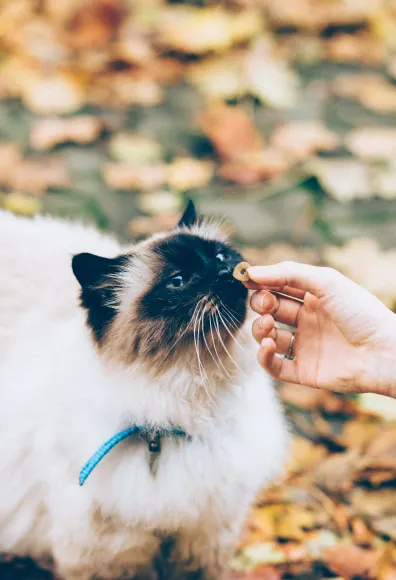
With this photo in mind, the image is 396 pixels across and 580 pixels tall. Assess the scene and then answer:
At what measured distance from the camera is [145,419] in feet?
4.34

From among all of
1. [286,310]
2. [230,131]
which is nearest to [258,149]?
[230,131]

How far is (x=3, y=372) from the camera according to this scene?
157 cm

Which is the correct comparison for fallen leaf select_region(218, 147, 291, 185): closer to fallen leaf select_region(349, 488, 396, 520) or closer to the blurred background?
the blurred background

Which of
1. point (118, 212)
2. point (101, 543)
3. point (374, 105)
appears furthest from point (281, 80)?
point (101, 543)

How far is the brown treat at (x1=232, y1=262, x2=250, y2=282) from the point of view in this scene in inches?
50.3

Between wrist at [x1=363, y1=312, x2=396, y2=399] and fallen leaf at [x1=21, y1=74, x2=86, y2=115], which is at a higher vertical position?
fallen leaf at [x1=21, y1=74, x2=86, y2=115]

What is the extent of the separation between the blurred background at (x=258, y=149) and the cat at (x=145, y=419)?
292mm

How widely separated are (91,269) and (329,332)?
532mm

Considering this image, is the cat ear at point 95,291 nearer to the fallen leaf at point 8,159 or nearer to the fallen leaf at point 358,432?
the fallen leaf at point 358,432

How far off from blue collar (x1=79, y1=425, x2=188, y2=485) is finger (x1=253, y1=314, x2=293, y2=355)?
27cm

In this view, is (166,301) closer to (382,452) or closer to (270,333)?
(270,333)

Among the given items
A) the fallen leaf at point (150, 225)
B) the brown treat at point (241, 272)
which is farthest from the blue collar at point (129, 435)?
the fallen leaf at point (150, 225)

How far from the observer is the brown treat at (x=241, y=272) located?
1276 millimetres

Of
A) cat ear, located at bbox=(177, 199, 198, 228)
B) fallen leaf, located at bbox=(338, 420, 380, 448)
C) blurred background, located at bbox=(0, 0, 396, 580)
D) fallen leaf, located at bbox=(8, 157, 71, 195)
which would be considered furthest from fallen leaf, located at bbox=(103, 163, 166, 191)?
fallen leaf, located at bbox=(338, 420, 380, 448)
